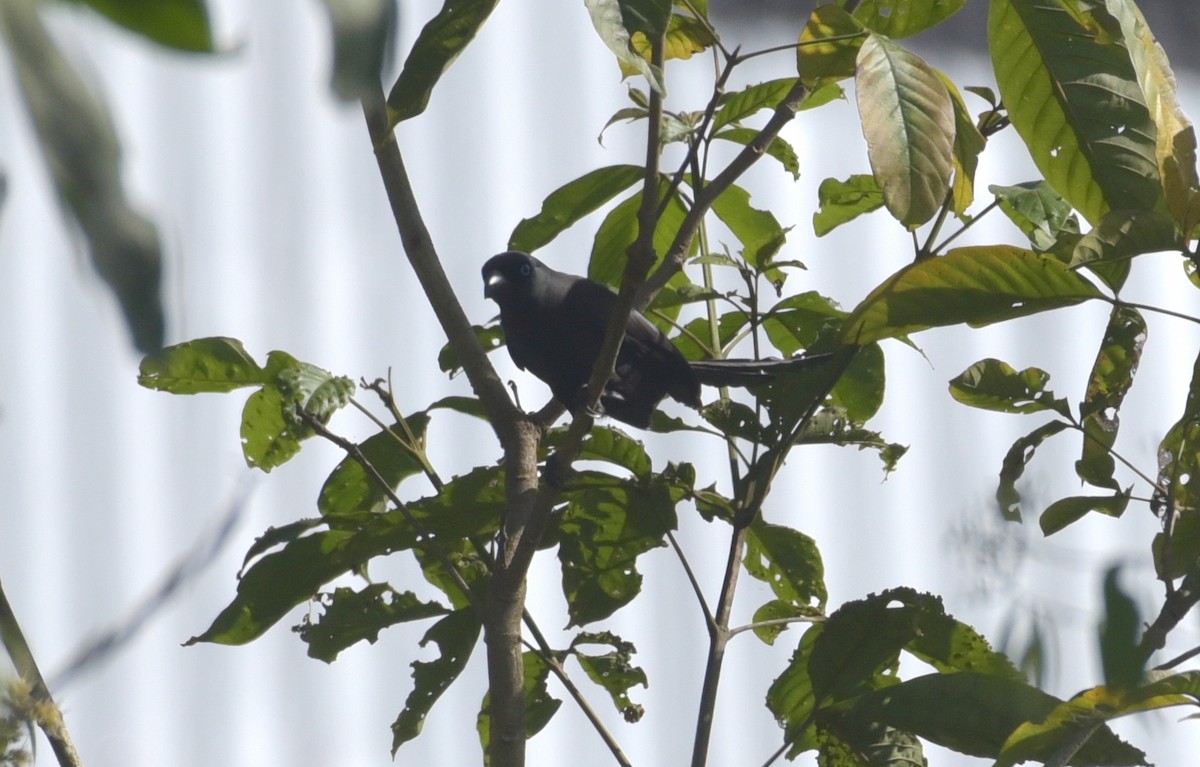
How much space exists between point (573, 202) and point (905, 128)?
970 mm

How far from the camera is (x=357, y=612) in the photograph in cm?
214

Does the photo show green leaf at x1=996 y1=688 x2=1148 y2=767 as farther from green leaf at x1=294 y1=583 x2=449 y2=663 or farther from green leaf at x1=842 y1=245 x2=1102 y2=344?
green leaf at x1=294 y1=583 x2=449 y2=663

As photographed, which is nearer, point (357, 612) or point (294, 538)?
point (294, 538)

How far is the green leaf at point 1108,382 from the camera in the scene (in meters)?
1.93

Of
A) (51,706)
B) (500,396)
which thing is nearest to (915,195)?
(500,396)

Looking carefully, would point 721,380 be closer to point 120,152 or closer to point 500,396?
point 500,396

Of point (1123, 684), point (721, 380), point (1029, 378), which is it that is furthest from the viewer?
point (721, 380)

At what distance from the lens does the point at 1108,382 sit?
6.36 ft

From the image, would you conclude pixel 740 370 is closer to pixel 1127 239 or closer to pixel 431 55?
pixel 1127 239

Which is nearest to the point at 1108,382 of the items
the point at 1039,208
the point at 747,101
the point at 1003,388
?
the point at 1003,388

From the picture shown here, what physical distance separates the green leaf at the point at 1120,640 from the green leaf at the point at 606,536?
1.48 m

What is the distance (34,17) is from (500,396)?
176 centimetres

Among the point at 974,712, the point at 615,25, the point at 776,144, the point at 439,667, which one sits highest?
the point at 776,144

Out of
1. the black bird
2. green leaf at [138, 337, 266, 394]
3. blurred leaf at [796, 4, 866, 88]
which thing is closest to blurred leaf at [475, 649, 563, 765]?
green leaf at [138, 337, 266, 394]
